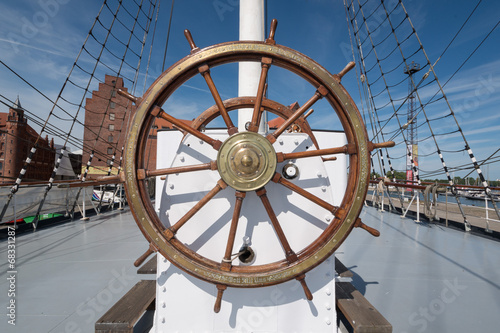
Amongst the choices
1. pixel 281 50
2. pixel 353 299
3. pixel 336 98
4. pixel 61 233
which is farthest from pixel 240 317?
pixel 61 233

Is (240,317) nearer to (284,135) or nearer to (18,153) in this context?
(284,135)

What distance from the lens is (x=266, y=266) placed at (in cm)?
121

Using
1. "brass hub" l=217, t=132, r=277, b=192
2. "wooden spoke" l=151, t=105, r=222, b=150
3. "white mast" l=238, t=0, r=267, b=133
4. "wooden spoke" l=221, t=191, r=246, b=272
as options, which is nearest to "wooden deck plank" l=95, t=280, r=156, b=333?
"wooden spoke" l=221, t=191, r=246, b=272

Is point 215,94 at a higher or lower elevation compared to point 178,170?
higher

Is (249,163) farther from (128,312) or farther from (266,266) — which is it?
(128,312)

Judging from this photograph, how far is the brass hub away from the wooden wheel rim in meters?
0.36

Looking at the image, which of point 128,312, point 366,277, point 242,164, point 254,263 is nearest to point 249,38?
point 242,164

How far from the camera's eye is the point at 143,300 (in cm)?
136

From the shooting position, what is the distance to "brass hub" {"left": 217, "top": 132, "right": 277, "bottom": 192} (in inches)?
45.3

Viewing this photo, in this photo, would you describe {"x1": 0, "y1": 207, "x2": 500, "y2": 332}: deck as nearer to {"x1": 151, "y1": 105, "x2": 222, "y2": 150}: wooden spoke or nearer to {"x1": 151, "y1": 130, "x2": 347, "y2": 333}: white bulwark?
{"x1": 151, "y1": 130, "x2": 347, "y2": 333}: white bulwark

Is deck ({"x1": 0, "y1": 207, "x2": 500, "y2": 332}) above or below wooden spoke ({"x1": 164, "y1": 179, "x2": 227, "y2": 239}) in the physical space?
below

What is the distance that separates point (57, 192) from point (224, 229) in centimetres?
413

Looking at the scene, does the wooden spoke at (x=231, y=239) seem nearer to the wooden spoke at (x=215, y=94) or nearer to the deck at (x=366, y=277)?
the wooden spoke at (x=215, y=94)

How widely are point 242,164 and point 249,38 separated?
0.98 metres
